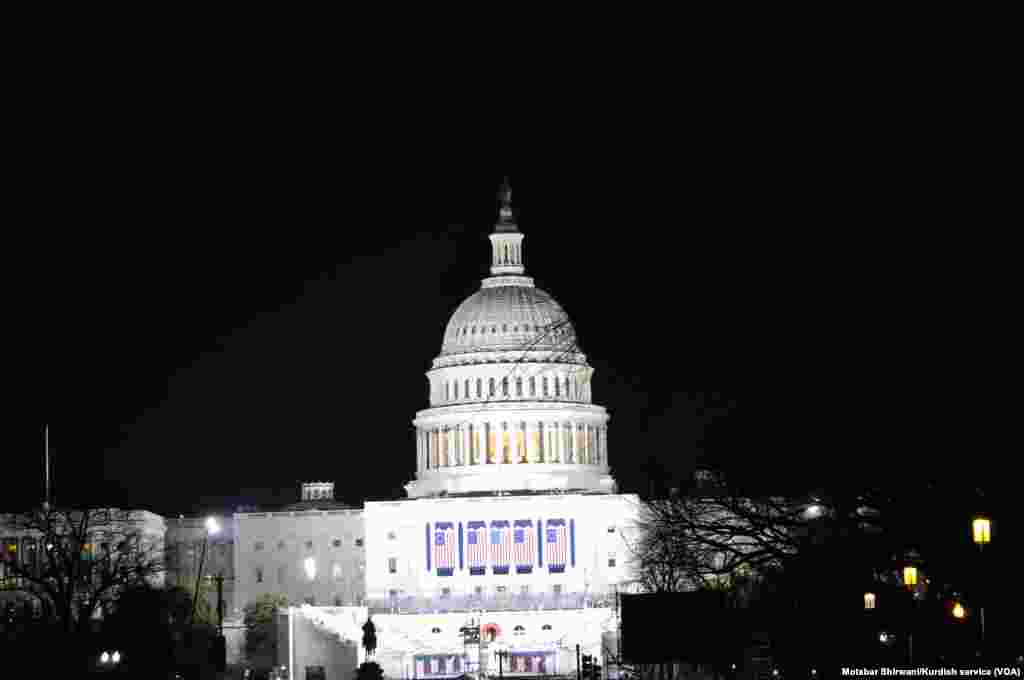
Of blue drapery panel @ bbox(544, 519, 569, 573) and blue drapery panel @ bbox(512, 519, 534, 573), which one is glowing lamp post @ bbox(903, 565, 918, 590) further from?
blue drapery panel @ bbox(512, 519, 534, 573)

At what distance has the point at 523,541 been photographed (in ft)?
632

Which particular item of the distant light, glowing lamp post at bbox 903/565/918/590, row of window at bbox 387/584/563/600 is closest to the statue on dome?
row of window at bbox 387/584/563/600

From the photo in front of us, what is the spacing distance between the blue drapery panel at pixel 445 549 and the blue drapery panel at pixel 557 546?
23.1 feet

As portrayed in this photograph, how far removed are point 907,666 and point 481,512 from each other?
138452 millimetres

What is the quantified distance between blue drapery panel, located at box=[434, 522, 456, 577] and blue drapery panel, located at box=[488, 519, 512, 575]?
2.89 m

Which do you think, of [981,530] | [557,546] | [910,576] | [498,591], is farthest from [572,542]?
[981,530]

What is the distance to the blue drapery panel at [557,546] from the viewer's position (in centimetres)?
19150

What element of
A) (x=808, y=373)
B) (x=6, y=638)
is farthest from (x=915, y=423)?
(x=6, y=638)

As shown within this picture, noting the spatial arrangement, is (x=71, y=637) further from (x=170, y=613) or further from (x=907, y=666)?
(x=170, y=613)

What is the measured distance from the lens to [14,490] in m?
129

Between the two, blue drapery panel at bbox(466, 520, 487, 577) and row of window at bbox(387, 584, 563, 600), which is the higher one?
blue drapery panel at bbox(466, 520, 487, 577)

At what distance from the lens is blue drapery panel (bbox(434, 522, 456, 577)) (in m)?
192

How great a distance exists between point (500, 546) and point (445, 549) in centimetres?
410

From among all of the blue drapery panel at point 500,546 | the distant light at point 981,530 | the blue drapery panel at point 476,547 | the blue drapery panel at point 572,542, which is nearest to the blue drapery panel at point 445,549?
the blue drapery panel at point 476,547
